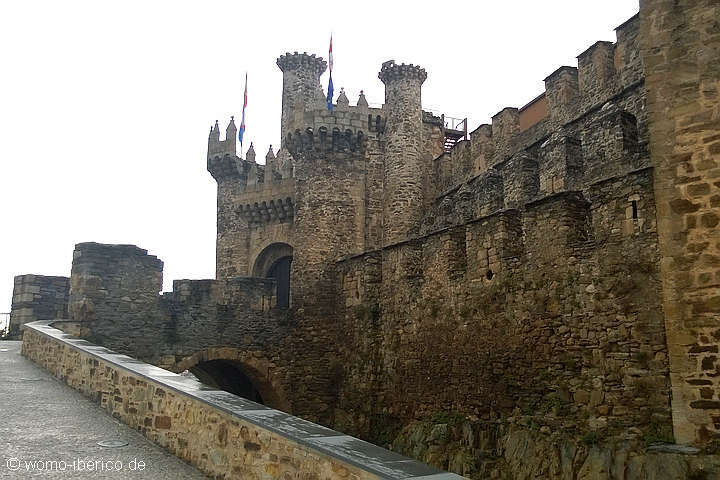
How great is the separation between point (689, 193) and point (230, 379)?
49.3ft

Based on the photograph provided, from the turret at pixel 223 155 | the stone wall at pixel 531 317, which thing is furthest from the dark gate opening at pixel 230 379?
the turret at pixel 223 155

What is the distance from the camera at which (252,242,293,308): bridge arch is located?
21453mm

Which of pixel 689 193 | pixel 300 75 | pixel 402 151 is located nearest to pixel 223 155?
pixel 300 75

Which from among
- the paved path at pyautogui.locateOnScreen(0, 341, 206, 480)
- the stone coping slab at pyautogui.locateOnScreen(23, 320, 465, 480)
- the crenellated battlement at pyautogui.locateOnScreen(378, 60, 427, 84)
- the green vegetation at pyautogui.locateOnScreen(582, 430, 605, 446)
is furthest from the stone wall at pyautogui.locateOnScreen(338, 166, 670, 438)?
the crenellated battlement at pyautogui.locateOnScreen(378, 60, 427, 84)

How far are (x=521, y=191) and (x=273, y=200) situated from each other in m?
9.65

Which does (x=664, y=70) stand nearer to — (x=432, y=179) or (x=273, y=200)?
(x=432, y=179)

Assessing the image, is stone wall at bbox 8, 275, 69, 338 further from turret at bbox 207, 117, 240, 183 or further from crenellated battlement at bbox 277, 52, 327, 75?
crenellated battlement at bbox 277, 52, 327, 75

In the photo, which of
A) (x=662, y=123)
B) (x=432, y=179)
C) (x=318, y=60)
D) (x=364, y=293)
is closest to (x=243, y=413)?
(x=662, y=123)

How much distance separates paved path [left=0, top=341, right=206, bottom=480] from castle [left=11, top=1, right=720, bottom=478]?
4821mm

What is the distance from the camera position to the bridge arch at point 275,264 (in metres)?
21.5

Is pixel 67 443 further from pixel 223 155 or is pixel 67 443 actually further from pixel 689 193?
pixel 223 155

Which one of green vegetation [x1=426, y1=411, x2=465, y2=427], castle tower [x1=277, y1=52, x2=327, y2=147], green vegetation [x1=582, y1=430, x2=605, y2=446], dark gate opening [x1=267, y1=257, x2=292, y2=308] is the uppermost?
castle tower [x1=277, y1=52, x2=327, y2=147]

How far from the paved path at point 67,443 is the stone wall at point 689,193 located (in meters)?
4.41

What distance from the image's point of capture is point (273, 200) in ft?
69.2
